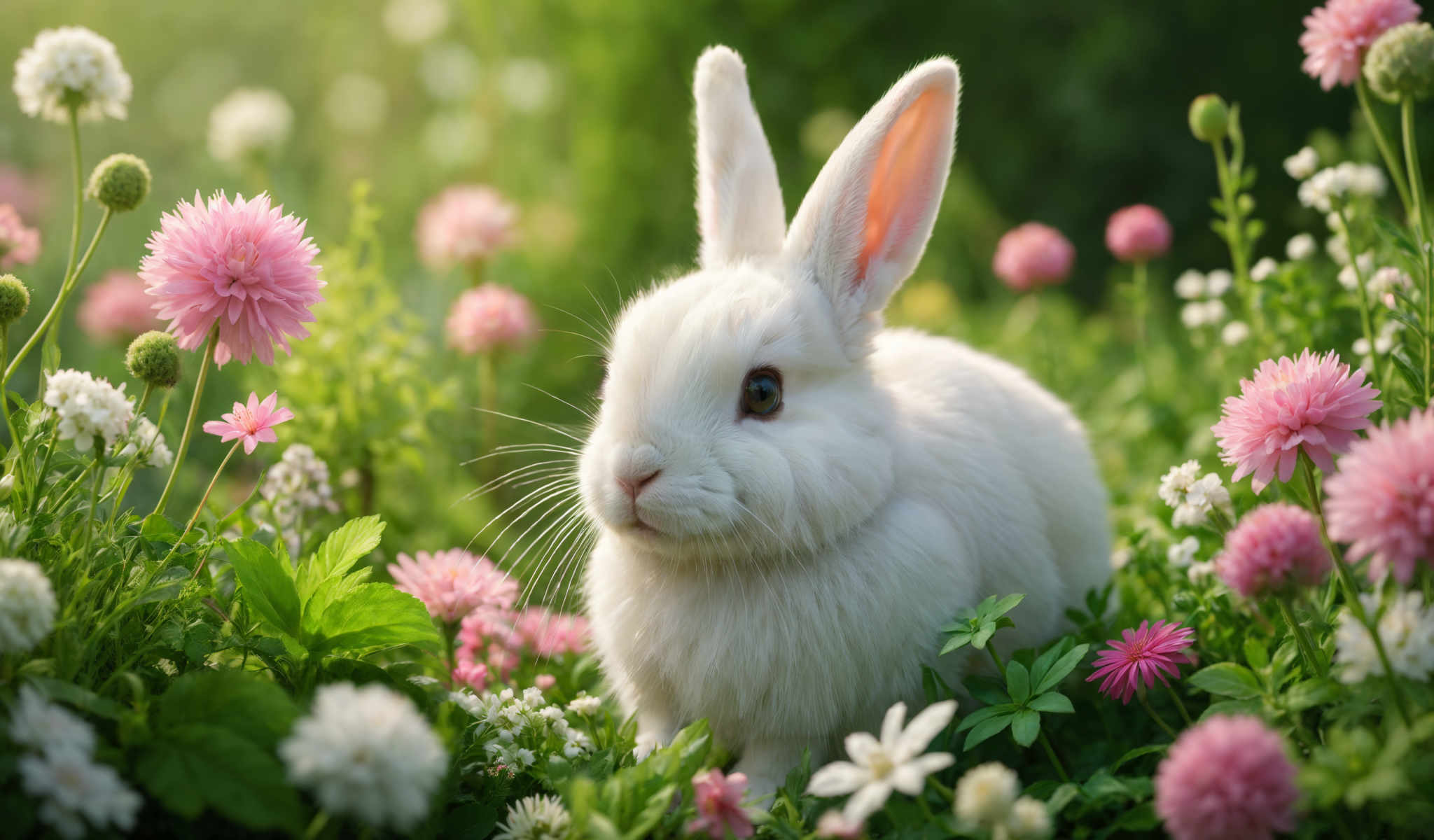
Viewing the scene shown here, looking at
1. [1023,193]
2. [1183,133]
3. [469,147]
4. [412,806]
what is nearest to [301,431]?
[412,806]

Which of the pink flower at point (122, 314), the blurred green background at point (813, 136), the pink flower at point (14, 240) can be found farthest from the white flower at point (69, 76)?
the blurred green background at point (813, 136)

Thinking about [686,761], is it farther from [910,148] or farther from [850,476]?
[910,148]

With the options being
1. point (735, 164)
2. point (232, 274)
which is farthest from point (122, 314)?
point (735, 164)

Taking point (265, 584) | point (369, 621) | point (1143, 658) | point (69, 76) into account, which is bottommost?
point (1143, 658)

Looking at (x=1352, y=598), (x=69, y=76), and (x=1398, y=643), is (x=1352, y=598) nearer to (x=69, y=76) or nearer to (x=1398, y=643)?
(x=1398, y=643)

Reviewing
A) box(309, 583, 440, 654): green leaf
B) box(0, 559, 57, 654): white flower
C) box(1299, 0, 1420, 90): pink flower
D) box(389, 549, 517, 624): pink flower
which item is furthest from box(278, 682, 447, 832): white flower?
box(1299, 0, 1420, 90): pink flower
